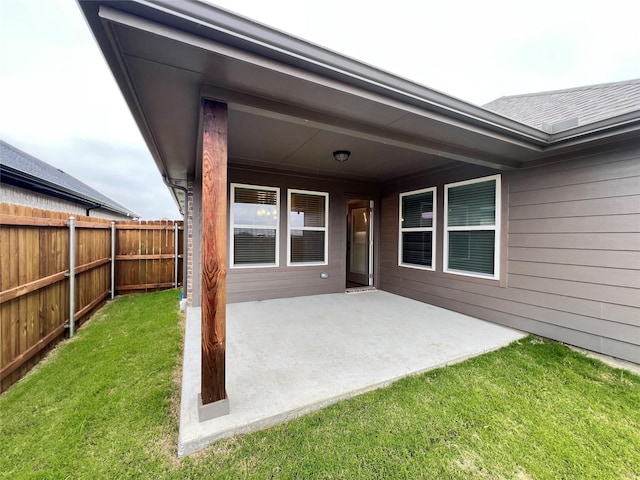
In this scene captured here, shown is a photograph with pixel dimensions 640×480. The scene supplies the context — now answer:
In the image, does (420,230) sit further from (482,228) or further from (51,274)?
(51,274)

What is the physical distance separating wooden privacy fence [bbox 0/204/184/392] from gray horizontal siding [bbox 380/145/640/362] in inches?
217

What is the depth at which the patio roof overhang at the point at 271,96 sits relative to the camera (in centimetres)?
144

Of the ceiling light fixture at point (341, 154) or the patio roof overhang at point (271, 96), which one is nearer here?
the patio roof overhang at point (271, 96)

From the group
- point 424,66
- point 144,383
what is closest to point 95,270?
point 144,383

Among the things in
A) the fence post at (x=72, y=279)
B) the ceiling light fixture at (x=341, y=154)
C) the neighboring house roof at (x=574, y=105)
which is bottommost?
the fence post at (x=72, y=279)

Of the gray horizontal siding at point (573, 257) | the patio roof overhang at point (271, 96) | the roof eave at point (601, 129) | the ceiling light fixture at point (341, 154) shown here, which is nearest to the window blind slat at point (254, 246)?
the patio roof overhang at point (271, 96)

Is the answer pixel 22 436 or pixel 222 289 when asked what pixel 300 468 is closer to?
pixel 222 289

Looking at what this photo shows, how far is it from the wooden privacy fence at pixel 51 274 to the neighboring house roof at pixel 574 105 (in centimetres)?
568

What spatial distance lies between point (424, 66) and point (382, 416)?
31.7 feet

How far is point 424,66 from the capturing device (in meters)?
8.29

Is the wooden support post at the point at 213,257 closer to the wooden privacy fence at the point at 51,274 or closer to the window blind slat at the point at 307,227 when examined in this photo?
the wooden privacy fence at the point at 51,274

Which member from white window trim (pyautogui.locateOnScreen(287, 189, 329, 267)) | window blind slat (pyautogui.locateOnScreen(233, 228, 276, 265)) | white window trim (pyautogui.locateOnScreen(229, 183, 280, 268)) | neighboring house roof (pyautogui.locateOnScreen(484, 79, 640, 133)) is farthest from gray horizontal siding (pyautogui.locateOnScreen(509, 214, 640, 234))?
window blind slat (pyautogui.locateOnScreen(233, 228, 276, 265))

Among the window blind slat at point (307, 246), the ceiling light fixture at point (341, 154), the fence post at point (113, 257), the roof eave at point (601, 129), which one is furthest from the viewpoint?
the fence post at point (113, 257)

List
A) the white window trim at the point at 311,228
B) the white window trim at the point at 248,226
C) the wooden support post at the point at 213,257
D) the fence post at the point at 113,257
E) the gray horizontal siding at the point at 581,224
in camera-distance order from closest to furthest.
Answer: the wooden support post at the point at 213,257
the gray horizontal siding at the point at 581,224
the white window trim at the point at 248,226
the white window trim at the point at 311,228
the fence post at the point at 113,257
